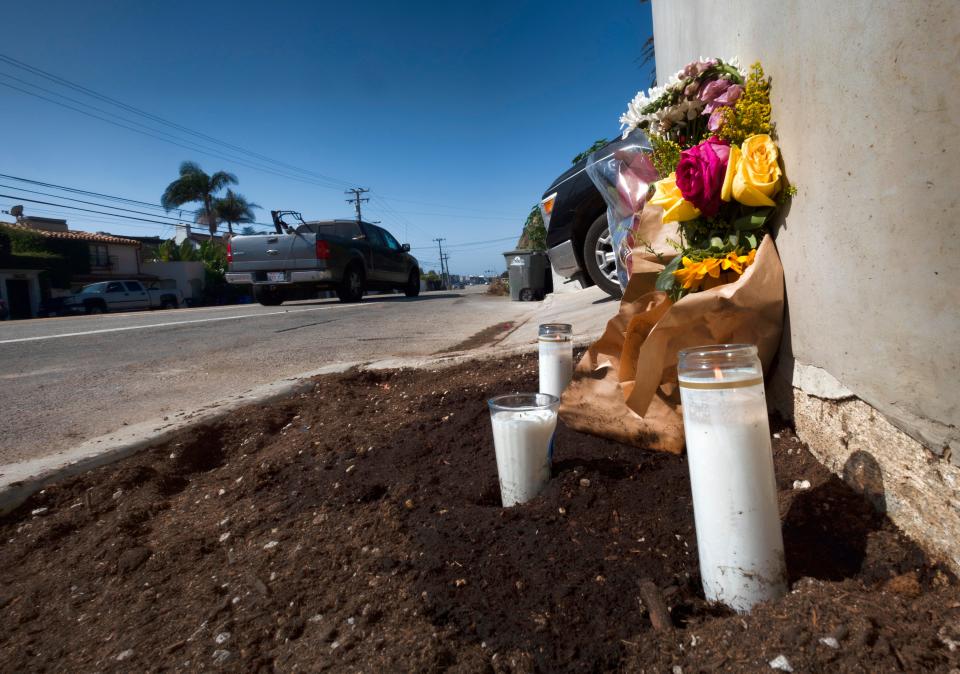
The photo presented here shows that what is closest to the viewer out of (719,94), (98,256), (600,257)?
(719,94)

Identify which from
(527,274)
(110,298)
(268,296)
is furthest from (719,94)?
(110,298)

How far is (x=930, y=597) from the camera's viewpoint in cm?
106

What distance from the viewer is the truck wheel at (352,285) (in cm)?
1188

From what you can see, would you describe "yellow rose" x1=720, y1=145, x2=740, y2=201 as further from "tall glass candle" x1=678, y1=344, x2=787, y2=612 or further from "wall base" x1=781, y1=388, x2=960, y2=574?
"tall glass candle" x1=678, y1=344, x2=787, y2=612

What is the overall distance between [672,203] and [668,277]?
0.32 metres

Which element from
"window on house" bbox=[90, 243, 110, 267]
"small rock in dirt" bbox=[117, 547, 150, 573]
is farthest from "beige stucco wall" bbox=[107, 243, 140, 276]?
"small rock in dirt" bbox=[117, 547, 150, 573]

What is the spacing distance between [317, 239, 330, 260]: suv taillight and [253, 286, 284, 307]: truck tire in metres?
1.74

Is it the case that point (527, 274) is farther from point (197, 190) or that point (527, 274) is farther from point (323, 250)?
point (197, 190)

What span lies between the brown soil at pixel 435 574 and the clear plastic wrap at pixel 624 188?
1.19 m

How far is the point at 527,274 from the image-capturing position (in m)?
13.0

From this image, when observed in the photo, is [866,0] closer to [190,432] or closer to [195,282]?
[190,432]

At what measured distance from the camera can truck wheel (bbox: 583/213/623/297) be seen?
5.16 m

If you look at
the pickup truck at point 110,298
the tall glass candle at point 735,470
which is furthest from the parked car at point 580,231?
the pickup truck at point 110,298

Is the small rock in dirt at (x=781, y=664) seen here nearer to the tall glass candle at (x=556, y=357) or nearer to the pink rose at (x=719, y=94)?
the tall glass candle at (x=556, y=357)
